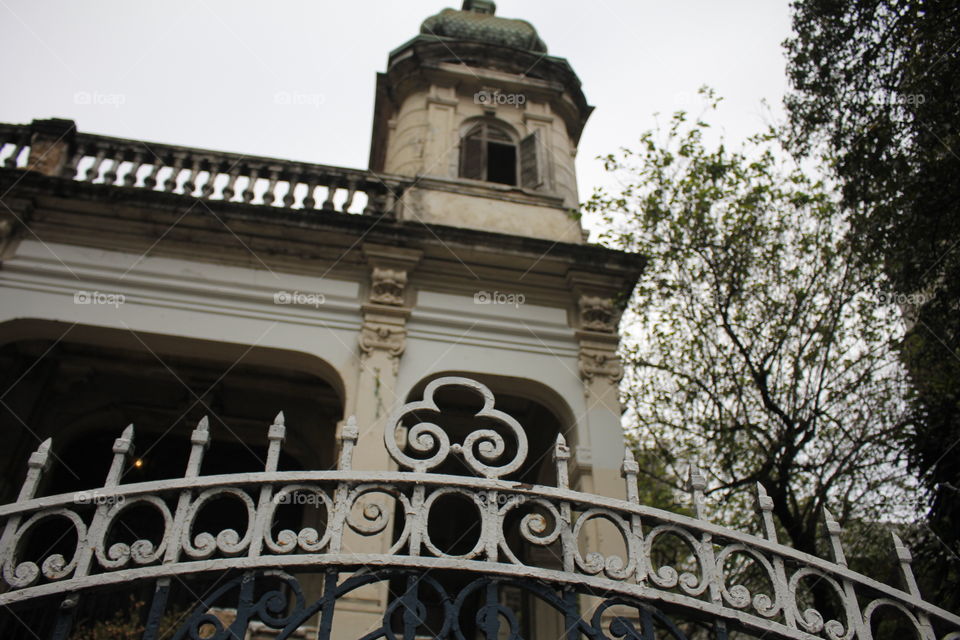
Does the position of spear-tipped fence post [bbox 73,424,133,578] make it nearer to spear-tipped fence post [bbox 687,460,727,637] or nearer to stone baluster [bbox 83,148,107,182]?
spear-tipped fence post [bbox 687,460,727,637]

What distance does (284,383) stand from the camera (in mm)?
9250

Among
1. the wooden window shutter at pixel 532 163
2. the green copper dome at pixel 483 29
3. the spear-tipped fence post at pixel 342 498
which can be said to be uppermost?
the green copper dome at pixel 483 29

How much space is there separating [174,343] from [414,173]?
13.1 feet

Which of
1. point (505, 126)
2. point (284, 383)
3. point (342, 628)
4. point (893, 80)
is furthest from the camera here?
point (505, 126)

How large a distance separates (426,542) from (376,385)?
4355 millimetres

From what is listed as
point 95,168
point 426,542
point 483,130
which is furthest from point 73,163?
point 426,542

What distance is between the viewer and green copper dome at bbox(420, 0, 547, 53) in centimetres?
1264

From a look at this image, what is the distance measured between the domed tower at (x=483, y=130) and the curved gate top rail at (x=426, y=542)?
20.5 feet

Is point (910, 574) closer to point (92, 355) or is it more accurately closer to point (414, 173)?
point (414, 173)

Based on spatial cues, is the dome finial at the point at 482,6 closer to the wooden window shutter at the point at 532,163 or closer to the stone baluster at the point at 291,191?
the wooden window shutter at the point at 532,163

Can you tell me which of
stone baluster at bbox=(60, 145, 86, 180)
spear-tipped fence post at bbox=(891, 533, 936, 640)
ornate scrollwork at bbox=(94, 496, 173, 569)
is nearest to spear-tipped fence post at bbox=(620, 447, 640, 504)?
spear-tipped fence post at bbox=(891, 533, 936, 640)

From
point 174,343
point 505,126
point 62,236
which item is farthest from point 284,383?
point 505,126

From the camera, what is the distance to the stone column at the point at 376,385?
602 centimetres

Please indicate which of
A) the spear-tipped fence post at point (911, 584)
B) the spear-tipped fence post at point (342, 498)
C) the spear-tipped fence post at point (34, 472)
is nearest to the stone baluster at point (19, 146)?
the spear-tipped fence post at point (34, 472)
